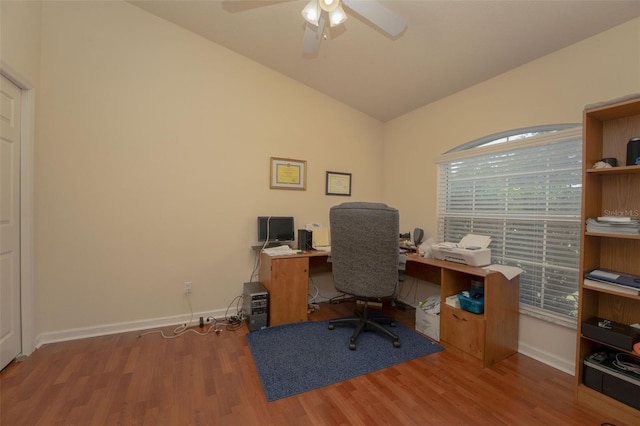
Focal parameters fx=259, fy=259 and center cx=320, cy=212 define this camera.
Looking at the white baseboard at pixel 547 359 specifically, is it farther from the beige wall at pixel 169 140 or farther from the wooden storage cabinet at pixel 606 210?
the wooden storage cabinet at pixel 606 210

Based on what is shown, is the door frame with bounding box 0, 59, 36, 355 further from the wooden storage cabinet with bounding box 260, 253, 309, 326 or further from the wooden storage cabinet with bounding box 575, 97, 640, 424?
the wooden storage cabinet with bounding box 575, 97, 640, 424

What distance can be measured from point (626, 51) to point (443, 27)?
1.14 metres

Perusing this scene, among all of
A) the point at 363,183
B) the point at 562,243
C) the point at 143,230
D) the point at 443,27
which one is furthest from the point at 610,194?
the point at 143,230

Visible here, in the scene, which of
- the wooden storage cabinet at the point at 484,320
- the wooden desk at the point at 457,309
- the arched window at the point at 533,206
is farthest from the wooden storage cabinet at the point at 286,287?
the arched window at the point at 533,206

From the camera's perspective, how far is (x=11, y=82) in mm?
1858

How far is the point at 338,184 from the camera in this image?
3459mm

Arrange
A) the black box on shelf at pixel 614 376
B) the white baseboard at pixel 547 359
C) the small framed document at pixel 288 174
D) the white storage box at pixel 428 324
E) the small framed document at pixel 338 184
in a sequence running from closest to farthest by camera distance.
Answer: the black box on shelf at pixel 614 376 < the white baseboard at pixel 547 359 < the white storage box at pixel 428 324 < the small framed document at pixel 288 174 < the small framed document at pixel 338 184

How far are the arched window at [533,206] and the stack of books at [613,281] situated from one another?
406 millimetres

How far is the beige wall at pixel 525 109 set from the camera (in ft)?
5.68

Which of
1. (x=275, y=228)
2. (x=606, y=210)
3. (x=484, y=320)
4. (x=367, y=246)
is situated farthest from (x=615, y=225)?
(x=275, y=228)

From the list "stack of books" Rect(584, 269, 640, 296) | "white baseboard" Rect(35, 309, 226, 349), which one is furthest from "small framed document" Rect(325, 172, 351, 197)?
"stack of books" Rect(584, 269, 640, 296)

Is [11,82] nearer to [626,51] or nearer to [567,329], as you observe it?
[626,51]

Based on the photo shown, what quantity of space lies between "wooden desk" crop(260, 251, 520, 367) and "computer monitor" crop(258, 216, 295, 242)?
0.73ft

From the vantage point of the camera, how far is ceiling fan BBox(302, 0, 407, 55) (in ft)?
4.98
